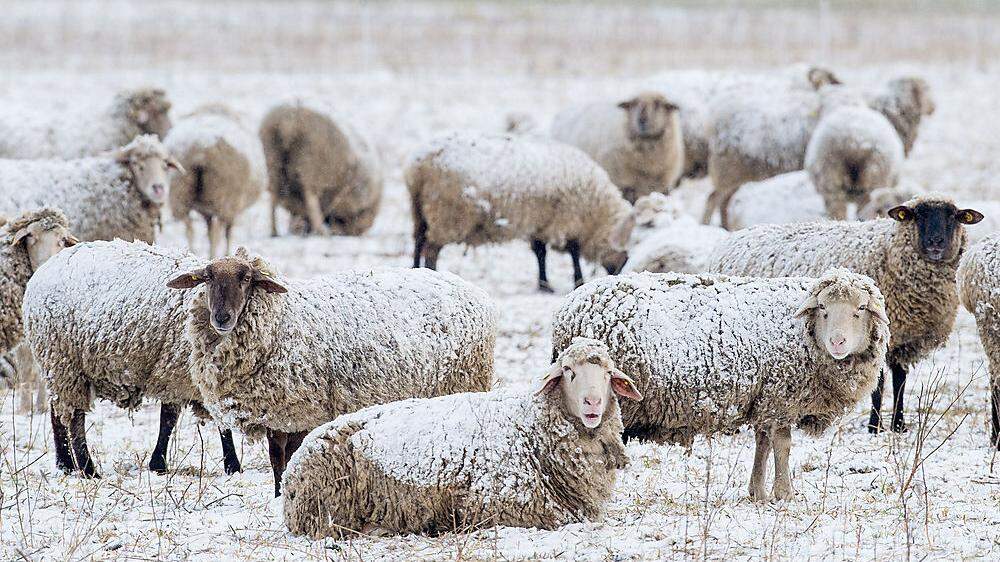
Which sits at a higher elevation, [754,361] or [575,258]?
[575,258]

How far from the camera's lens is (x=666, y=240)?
1005 cm

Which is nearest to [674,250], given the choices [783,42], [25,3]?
[783,42]

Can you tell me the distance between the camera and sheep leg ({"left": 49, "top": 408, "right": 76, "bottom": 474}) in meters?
7.03

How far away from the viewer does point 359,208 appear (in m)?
15.4

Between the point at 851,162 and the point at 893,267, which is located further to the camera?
the point at 851,162

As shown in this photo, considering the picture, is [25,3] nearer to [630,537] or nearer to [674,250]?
[674,250]

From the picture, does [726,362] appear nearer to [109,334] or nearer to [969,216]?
[969,216]

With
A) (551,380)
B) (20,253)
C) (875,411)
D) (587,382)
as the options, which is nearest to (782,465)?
(587,382)

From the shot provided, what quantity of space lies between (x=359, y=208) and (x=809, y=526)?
10548 millimetres

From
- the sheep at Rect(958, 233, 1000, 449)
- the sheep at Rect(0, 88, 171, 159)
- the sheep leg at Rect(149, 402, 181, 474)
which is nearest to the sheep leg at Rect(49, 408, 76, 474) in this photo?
the sheep leg at Rect(149, 402, 181, 474)

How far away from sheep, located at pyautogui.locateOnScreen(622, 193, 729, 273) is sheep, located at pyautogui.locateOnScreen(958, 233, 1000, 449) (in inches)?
83.3

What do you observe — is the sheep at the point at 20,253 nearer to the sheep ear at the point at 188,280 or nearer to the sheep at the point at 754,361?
the sheep ear at the point at 188,280

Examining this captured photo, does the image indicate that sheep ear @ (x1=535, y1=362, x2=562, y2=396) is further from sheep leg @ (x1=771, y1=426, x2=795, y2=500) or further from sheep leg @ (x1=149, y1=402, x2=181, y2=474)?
sheep leg @ (x1=149, y1=402, x2=181, y2=474)

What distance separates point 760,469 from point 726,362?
56cm
